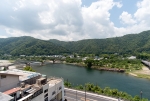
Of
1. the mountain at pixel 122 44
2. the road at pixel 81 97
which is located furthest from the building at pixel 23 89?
the mountain at pixel 122 44

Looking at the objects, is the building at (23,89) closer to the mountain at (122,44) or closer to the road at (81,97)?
the road at (81,97)

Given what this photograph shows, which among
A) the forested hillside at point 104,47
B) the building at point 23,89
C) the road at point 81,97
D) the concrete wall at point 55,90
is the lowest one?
the road at point 81,97

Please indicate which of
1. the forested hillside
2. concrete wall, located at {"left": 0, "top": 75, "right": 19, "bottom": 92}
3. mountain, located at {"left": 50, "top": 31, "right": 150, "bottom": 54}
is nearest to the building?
concrete wall, located at {"left": 0, "top": 75, "right": 19, "bottom": 92}

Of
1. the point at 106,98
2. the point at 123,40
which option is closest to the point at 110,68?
the point at 106,98

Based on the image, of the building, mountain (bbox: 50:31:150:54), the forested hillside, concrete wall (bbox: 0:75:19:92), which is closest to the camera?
the building

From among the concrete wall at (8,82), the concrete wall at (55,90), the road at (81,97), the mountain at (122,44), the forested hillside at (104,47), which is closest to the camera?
the concrete wall at (8,82)

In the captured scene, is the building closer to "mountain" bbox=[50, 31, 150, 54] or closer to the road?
the road

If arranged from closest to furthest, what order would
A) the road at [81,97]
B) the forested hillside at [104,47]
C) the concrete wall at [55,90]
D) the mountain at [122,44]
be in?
the concrete wall at [55,90] → the road at [81,97] → the mountain at [122,44] → the forested hillside at [104,47]

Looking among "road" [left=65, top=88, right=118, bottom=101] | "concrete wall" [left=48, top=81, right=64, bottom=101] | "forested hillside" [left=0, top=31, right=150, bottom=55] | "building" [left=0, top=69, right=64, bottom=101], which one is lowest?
"road" [left=65, top=88, right=118, bottom=101]

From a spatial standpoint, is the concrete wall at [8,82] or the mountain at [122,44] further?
the mountain at [122,44]

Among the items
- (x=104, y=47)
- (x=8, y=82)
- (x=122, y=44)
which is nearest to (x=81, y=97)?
(x=8, y=82)
